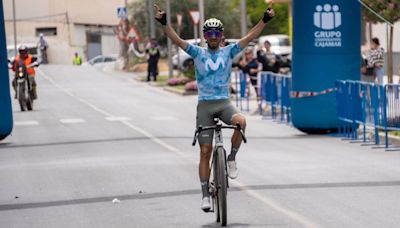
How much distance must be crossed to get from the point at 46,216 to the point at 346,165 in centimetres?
595

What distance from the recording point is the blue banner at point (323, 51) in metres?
22.8

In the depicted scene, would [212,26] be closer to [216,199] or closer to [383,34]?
[216,199]

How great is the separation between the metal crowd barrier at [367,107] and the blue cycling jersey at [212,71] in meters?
8.26

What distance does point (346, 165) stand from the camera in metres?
17.0

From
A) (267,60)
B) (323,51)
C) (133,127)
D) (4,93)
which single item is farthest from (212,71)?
(267,60)

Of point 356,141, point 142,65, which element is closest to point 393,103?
point 356,141

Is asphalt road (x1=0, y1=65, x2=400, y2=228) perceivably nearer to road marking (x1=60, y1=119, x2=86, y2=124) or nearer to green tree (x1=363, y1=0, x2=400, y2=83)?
road marking (x1=60, y1=119, x2=86, y2=124)

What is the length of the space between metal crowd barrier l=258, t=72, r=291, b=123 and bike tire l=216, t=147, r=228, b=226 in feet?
50.6

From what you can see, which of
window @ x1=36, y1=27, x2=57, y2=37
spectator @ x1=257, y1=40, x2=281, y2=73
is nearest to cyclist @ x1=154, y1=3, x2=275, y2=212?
spectator @ x1=257, y1=40, x2=281, y2=73

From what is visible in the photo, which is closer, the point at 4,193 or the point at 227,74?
the point at 227,74

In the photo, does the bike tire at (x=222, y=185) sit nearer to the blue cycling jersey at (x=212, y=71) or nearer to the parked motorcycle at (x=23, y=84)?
the blue cycling jersey at (x=212, y=71)

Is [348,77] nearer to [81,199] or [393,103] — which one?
[393,103]

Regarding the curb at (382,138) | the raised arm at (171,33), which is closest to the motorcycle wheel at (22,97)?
the curb at (382,138)

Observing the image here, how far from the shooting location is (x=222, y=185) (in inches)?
432
